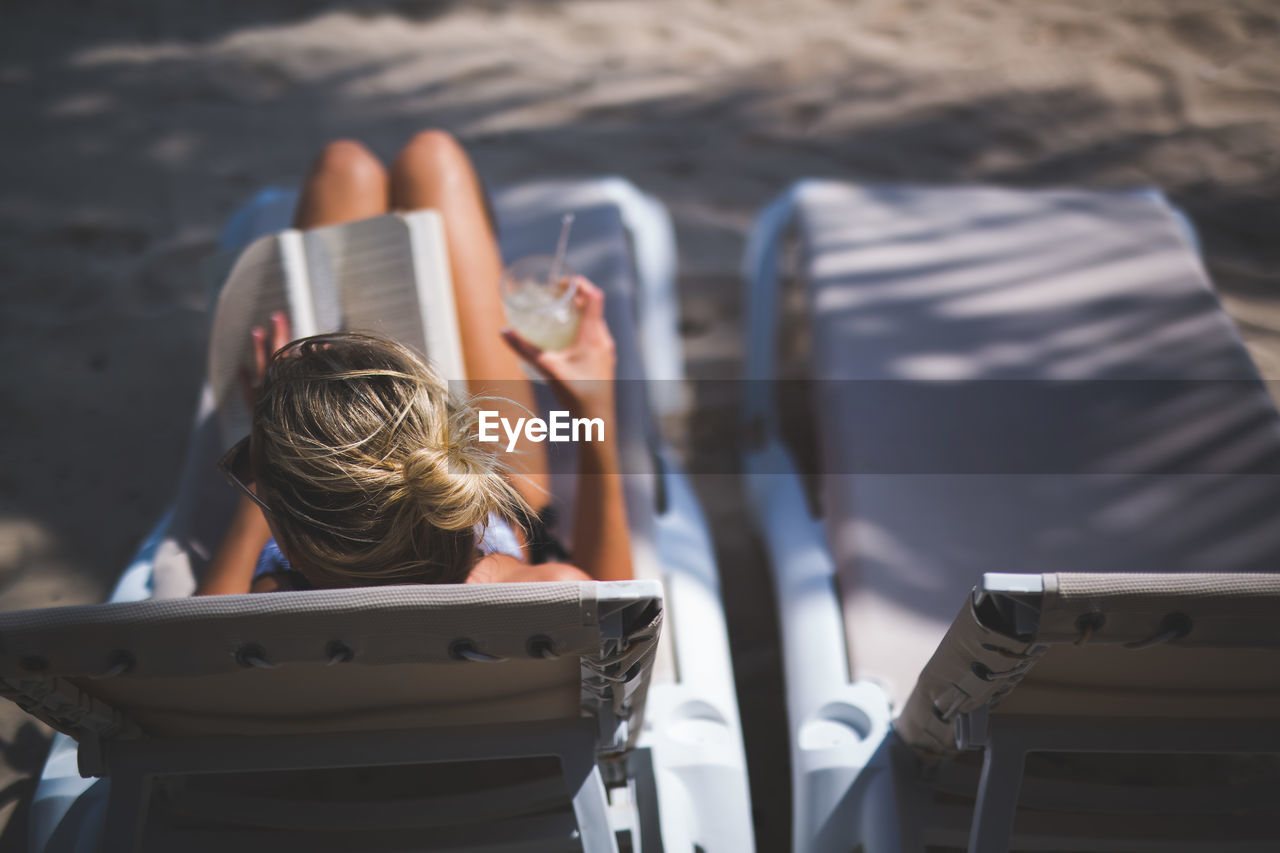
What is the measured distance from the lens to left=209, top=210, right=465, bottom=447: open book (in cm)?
135

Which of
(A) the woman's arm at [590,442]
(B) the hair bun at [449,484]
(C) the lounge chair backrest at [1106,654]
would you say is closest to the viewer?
(C) the lounge chair backrest at [1106,654]

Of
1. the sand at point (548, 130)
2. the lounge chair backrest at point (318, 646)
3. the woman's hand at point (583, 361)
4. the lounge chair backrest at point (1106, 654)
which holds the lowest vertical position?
the lounge chair backrest at point (1106, 654)

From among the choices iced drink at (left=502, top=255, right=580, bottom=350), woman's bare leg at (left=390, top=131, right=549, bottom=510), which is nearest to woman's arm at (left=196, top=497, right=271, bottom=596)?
woman's bare leg at (left=390, top=131, right=549, bottom=510)

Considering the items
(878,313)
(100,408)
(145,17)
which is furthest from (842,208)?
(145,17)

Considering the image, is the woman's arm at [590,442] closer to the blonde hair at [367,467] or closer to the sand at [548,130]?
the blonde hair at [367,467]

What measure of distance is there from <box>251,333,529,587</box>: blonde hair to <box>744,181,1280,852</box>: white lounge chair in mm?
483

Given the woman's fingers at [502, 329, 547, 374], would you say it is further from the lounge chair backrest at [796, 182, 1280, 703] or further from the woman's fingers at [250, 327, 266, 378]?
the lounge chair backrest at [796, 182, 1280, 703]

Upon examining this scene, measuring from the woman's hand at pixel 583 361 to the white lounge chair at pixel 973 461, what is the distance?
40cm

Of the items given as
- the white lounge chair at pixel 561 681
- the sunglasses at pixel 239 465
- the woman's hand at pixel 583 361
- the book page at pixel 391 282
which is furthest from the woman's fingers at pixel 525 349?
the sunglasses at pixel 239 465

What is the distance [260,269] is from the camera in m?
1.37

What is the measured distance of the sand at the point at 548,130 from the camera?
196 cm

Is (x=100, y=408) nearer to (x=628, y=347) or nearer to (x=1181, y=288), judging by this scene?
(x=628, y=347)

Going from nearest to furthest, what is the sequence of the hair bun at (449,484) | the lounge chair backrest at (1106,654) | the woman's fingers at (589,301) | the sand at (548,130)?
the lounge chair backrest at (1106,654) → the hair bun at (449,484) → the woman's fingers at (589,301) → the sand at (548,130)

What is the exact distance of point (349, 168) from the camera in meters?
1.60
